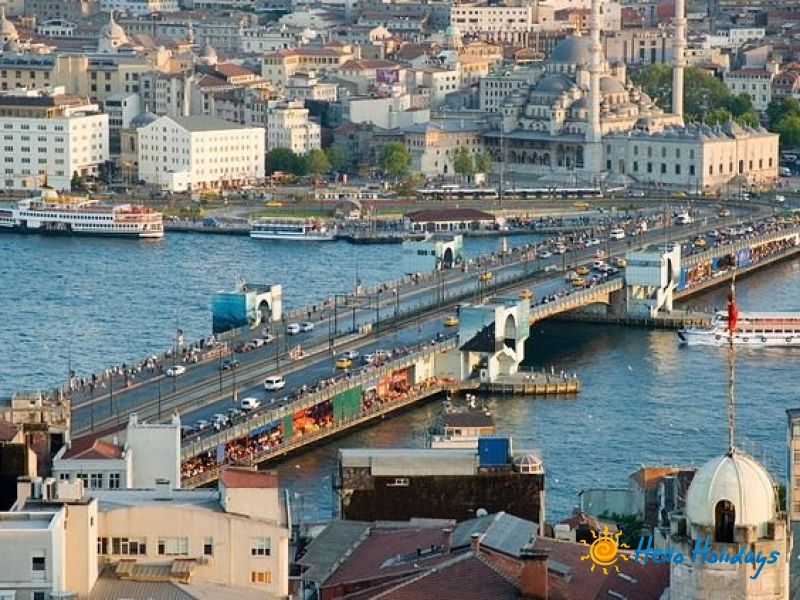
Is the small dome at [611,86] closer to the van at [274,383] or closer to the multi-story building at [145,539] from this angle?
the van at [274,383]

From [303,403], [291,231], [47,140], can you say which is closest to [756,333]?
[303,403]

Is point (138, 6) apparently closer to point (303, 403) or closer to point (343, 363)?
point (343, 363)

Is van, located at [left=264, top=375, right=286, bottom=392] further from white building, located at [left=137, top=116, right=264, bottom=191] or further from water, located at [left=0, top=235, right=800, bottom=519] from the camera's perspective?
white building, located at [left=137, top=116, right=264, bottom=191]

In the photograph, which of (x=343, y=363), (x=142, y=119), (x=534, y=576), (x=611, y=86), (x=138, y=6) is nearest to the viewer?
(x=534, y=576)

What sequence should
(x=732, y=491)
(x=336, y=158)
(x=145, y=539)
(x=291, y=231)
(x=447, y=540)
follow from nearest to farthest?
(x=732, y=491), (x=145, y=539), (x=447, y=540), (x=291, y=231), (x=336, y=158)

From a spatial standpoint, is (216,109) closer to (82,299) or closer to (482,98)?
(482,98)

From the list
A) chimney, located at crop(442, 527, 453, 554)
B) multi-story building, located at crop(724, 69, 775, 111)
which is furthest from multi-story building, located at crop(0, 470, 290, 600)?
multi-story building, located at crop(724, 69, 775, 111)
